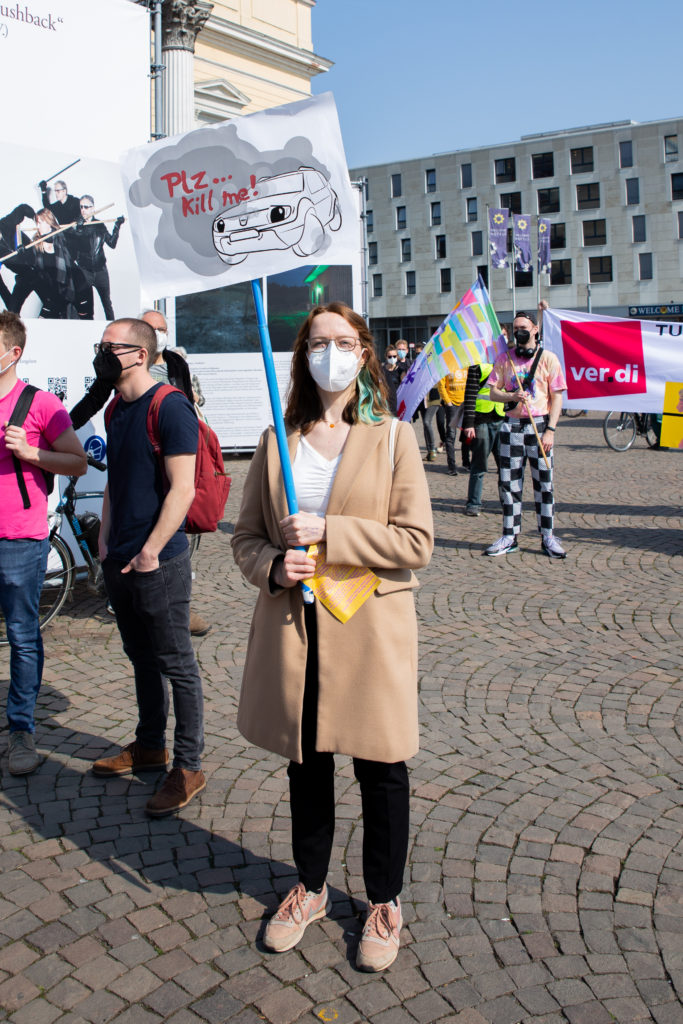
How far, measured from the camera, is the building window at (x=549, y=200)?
222 feet

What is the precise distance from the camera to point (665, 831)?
3404 mm

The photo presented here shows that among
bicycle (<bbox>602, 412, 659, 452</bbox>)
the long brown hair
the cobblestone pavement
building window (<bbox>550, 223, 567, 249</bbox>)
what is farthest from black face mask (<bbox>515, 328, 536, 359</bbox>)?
building window (<bbox>550, 223, 567, 249</bbox>)

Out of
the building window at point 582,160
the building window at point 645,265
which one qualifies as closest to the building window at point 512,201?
the building window at point 582,160

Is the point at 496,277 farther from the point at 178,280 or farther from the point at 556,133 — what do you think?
the point at 178,280

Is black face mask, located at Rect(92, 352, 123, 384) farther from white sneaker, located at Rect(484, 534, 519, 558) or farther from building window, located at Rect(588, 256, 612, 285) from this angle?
building window, located at Rect(588, 256, 612, 285)

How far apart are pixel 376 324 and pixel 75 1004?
247ft

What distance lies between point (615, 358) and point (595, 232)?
62637 mm

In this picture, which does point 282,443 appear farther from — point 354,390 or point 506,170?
point 506,170

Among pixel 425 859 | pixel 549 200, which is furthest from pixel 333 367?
pixel 549 200

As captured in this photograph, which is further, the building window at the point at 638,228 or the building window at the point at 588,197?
the building window at the point at 588,197

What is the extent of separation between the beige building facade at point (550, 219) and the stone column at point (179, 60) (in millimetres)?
46706

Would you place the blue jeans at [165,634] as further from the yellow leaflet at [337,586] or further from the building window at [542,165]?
the building window at [542,165]

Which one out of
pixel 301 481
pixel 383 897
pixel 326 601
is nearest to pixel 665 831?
pixel 383 897

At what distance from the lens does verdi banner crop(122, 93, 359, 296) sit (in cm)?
299
